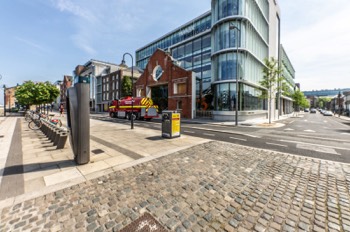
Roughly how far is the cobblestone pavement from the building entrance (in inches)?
1176

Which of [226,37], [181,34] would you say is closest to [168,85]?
[226,37]

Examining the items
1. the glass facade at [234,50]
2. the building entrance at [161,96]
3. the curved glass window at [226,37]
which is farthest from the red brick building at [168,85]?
the curved glass window at [226,37]

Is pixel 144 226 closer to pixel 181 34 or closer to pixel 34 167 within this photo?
pixel 34 167

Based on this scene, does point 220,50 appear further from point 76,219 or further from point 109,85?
point 109,85

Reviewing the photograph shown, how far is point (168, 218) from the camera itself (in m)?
2.79

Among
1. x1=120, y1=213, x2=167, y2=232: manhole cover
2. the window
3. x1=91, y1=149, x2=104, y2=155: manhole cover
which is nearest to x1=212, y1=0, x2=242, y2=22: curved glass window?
the window

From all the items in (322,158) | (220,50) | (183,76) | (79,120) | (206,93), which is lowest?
(322,158)

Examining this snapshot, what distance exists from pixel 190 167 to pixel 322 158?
17.9 feet

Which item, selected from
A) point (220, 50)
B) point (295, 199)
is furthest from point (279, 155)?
point (220, 50)

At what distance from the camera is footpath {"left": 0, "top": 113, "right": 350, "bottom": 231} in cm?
269

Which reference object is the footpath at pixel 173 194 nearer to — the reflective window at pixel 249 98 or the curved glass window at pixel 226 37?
the reflective window at pixel 249 98

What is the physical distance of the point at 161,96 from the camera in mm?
35625

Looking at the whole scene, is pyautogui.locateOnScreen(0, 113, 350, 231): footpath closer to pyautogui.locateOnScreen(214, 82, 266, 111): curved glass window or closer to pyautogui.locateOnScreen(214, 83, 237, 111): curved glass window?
pyautogui.locateOnScreen(214, 83, 237, 111): curved glass window

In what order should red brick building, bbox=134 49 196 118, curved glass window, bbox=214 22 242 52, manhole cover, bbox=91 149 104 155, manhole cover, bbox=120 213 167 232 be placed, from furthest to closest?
red brick building, bbox=134 49 196 118
curved glass window, bbox=214 22 242 52
manhole cover, bbox=91 149 104 155
manhole cover, bbox=120 213 167 232
